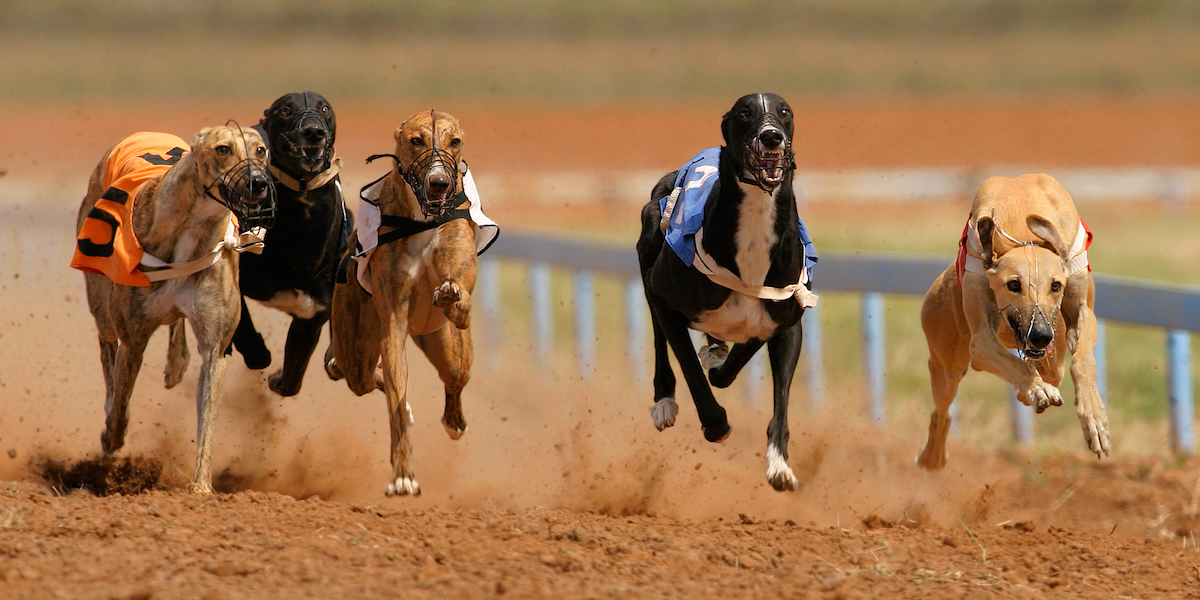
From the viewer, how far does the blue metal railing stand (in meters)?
6.39

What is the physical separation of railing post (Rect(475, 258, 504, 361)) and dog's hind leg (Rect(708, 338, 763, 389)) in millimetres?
3883

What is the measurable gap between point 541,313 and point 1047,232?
16.3 ft

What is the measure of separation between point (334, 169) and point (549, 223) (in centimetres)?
1212

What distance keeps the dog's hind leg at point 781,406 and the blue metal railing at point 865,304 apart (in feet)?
6.04

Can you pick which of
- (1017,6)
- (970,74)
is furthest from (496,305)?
(1017,6)

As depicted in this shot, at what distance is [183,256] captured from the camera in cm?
529

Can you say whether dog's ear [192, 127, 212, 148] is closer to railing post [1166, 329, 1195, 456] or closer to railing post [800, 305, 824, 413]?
railing post [800, 305, 824, 413]

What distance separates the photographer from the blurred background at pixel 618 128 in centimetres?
760

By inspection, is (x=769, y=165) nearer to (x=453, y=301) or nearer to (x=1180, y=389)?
(x=453, y=301)

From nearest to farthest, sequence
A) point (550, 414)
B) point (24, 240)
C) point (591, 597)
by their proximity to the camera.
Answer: point (591, 597)
point (550, 414)
point (24, 240)

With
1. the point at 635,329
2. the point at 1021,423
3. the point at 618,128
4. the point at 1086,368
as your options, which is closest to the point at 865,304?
the point at 1021,423

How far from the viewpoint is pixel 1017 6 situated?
42.8m

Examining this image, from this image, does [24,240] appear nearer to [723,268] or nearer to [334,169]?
[334,169]

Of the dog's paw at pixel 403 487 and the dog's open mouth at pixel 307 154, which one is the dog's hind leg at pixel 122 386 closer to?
the dog's open mouth at pixel 307 154
